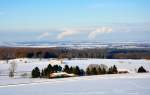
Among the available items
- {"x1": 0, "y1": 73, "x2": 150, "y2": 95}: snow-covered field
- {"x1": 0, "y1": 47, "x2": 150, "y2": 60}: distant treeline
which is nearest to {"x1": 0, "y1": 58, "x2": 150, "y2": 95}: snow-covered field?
{"x1": 0, "y1": 73, "x2": 150, "y2": 95}: snow-covered field

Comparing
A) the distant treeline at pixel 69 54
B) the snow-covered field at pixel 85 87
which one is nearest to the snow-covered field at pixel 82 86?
the snow-covered field at pixel 85 87

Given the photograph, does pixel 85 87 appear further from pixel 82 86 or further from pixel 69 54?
pixel 69 54

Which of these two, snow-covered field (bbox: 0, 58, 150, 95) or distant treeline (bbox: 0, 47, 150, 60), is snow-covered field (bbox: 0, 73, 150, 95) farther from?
distant treeline (bbox: 0, 47, 150, 60)

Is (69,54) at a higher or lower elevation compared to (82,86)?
higher

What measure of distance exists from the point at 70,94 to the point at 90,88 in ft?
1.78

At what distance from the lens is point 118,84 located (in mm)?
5090

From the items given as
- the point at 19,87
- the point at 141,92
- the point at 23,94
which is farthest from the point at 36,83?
the point at 141,92

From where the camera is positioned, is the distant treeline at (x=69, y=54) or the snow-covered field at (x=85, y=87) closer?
the snow-covered field at (x=85, y=87)

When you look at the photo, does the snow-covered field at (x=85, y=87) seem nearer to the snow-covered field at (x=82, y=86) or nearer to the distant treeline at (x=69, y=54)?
the snow-covered field at (x=82, y=86)

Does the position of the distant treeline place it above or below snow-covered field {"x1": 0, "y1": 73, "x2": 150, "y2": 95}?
above

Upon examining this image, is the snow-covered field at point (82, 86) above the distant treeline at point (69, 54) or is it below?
below

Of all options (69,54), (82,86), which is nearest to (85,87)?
(82,86)

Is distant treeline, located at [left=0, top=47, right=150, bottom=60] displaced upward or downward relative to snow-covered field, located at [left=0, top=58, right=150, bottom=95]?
upward

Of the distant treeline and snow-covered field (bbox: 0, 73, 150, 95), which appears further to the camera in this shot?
the distant treeline
